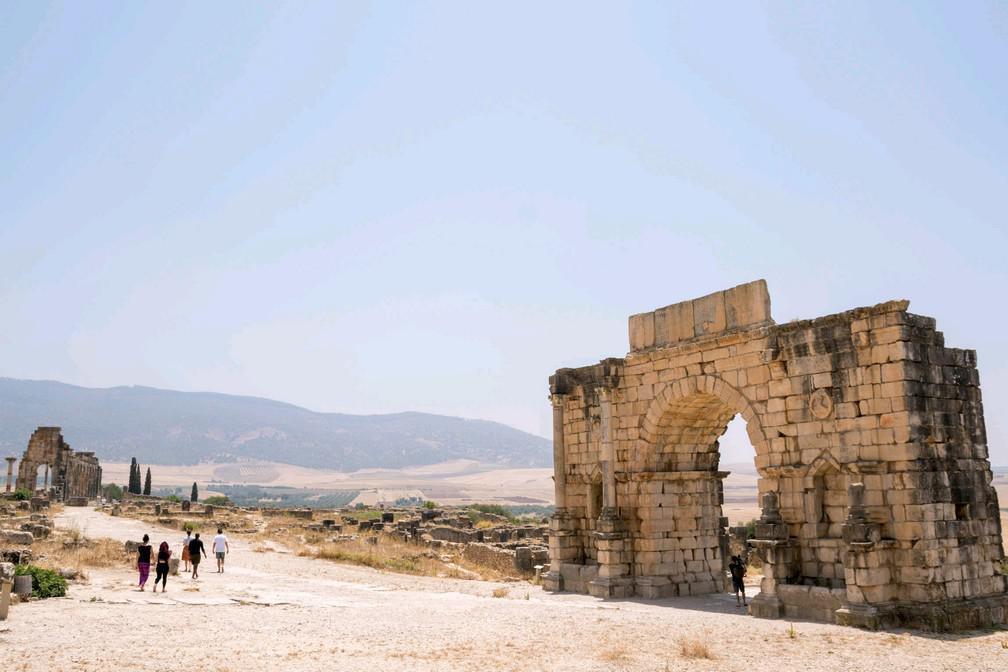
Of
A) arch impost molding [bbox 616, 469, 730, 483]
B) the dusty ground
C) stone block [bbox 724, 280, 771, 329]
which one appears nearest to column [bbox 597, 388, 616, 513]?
arch impost molding [bbox 616, 469, 730, 483]

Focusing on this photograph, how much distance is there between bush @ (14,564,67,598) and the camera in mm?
14078

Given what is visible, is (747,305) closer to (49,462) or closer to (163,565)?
(163,565)

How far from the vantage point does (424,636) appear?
11508 millimetres

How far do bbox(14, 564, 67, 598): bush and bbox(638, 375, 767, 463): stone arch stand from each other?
36.6ft

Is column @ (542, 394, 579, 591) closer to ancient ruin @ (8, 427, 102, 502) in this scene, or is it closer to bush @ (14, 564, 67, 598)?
bush @ (14, 564, 67, 598)

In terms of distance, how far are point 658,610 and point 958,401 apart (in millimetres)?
6132

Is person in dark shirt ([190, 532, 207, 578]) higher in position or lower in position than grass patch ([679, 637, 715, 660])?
higher

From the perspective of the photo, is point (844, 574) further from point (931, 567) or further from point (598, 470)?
point (598, 470)

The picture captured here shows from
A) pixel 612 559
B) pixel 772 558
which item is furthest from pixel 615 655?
pixel 612 559

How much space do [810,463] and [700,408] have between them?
3.60 meters

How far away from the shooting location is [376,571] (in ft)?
74.3

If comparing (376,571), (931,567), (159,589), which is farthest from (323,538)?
(931,567)

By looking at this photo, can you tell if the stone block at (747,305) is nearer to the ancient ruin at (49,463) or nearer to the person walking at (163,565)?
the person walking at (163,565)

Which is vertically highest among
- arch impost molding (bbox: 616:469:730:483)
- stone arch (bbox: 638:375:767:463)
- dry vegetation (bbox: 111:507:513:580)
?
stone arch (bbox: 638:375:767:463)
